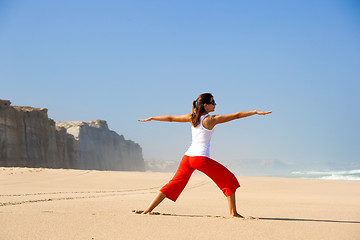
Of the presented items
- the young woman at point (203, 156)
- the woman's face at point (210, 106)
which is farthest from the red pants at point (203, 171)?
the woman's face at point (210, 106)

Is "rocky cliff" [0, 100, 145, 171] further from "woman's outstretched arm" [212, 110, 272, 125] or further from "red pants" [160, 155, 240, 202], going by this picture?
"woman's outstretched arm" [212, 110, 272, 125]

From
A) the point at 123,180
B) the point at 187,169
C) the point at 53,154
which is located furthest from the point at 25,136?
the point at 187,169

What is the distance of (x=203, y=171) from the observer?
577 centimetres

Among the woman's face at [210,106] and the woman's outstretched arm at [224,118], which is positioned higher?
the woman's face at [210,106]

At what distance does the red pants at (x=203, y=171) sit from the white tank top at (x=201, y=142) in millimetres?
72

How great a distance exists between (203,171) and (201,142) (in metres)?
0.42

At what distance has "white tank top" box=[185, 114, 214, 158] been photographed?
5.72m

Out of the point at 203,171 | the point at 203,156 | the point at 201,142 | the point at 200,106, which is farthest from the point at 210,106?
the point at 203,171

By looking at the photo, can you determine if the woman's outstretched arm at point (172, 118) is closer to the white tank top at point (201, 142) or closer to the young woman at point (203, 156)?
the young woman at point (203, 156)

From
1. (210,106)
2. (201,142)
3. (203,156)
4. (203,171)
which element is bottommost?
(203,171)

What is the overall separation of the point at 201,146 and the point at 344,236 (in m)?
2.20

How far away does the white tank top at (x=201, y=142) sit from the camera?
5.72 m

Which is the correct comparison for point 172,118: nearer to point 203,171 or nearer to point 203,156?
point 203,156

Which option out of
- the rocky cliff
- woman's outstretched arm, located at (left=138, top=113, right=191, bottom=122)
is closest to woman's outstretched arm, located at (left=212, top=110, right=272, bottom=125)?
woman's outstretched arm, located at (left=138, top=113, right=191, bottom=122)
